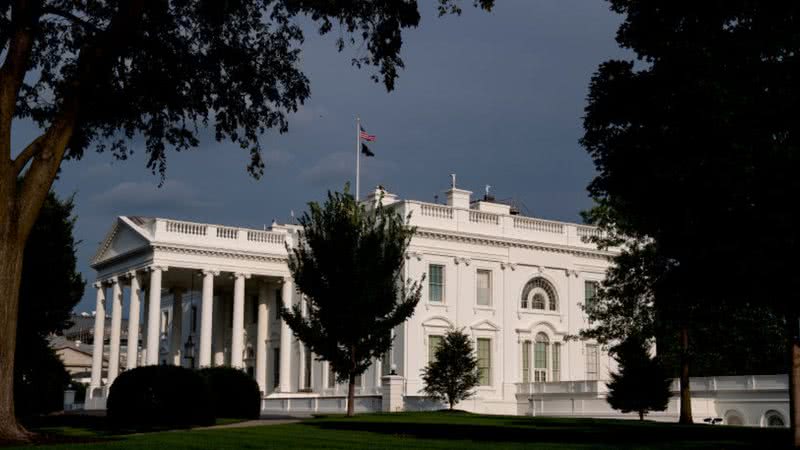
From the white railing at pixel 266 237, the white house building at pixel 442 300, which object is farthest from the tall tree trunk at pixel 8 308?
the white railing at pixel 266 237

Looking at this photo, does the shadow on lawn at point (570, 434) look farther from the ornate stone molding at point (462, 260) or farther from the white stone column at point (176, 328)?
the white stone column at point (176, 328)

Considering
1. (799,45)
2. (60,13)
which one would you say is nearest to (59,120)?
(60,13)

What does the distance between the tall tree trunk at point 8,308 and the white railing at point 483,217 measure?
4037 cm

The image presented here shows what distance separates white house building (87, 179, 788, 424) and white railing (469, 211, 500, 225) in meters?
0.07

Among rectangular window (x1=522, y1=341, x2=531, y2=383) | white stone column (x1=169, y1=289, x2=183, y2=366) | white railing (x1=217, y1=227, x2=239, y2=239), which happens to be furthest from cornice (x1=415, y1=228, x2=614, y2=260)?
white stone column (x1=169, y1=289, x2=183, y2=366)

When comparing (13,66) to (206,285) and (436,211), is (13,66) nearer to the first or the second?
(436,211)

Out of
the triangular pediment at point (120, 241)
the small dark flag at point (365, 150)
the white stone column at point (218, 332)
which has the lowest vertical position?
the white stone column at point (218, 332)

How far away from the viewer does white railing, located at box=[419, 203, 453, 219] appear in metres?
54.7

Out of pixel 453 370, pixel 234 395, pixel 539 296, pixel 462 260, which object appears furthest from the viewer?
pixel 539 296

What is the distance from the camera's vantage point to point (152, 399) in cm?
2916

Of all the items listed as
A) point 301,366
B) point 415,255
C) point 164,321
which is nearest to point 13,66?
point 415,255

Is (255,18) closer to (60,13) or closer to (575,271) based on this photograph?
(60,13)

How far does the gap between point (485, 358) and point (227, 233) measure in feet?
58.6

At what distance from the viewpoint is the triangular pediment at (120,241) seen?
61041mm
